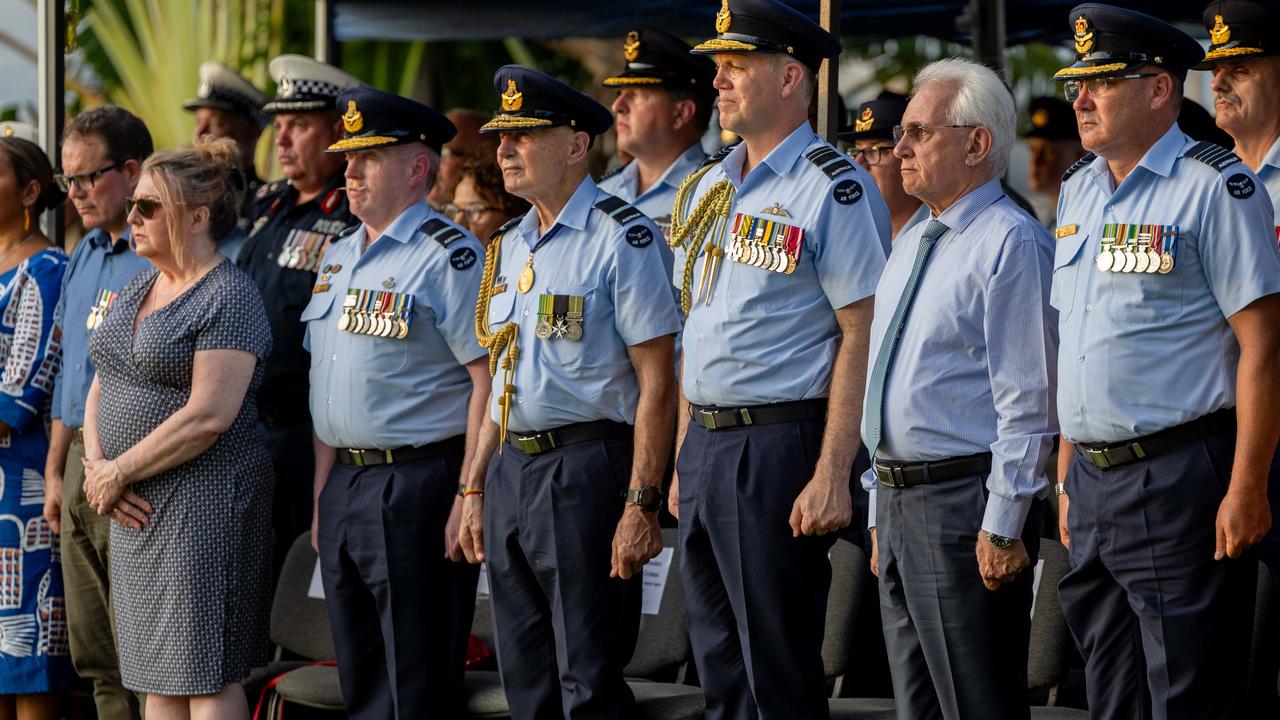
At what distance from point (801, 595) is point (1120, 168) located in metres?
1.18

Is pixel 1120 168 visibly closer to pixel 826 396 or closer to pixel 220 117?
pixel 826 396

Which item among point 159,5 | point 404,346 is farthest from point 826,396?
point 159,5

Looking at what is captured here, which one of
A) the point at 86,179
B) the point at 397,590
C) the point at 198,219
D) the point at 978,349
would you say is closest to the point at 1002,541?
the point at 978,349

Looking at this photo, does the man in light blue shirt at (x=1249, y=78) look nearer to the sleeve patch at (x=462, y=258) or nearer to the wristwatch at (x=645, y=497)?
the wristwatch at (x=645, y=497)

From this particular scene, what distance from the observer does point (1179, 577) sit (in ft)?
11.1

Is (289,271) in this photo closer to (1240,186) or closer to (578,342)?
(578,342)

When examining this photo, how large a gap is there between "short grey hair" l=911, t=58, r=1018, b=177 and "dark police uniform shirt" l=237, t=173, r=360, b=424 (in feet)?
7.95

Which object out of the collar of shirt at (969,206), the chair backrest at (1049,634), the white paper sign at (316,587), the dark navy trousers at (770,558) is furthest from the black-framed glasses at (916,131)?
the white paper sign at (316,587)

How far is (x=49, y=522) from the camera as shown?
5449 mm

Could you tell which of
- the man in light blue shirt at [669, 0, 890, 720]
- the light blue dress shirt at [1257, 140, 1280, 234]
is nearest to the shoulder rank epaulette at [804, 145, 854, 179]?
the man in light blue shirt at [669, 0, 890, 720]

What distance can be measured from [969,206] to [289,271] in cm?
261

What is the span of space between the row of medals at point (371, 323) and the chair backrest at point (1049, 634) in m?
1.82

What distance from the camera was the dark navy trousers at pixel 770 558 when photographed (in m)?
3.89

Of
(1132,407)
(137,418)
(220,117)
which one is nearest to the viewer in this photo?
(1132,407)
